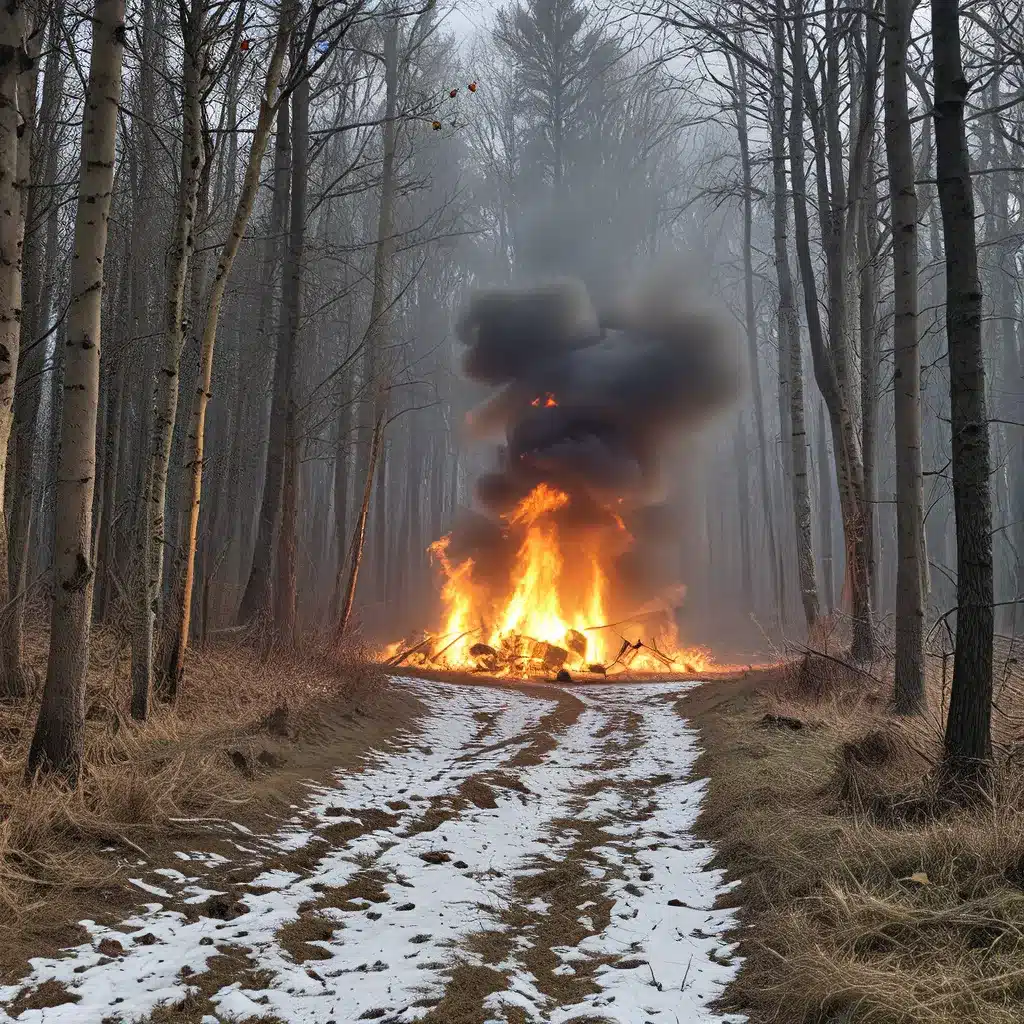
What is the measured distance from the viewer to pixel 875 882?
159 inches

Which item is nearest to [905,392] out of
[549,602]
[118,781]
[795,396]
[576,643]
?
[795,396]

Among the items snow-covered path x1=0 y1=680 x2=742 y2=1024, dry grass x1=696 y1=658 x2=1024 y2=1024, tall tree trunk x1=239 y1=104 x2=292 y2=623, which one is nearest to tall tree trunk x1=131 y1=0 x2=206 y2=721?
snow-covered path x1=0 y1=680 x2=742 y2=1024

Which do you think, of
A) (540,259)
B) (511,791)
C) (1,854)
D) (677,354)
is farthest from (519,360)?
(1,854)

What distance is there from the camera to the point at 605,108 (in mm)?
27516

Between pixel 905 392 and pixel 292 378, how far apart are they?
31.8 feet

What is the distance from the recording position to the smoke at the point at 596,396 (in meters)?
19.7

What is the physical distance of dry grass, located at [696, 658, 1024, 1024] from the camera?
3008 millimetres

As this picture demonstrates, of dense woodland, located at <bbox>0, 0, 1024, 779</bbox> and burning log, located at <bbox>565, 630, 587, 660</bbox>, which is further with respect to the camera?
burning log, located at <bbox>565, 630, 587, 660</bbox>

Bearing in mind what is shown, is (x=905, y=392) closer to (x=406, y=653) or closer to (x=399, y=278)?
(x=406, y=653)

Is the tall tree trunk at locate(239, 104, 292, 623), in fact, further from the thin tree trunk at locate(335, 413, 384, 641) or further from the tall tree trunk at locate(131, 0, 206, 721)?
the tall tree trunk at locate(131, 0, 206, 721)

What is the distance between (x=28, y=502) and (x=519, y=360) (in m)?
12.8

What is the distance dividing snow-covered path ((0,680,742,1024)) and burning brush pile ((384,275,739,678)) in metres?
11.7

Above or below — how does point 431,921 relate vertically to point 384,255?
below

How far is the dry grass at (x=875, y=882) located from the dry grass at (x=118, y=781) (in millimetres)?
3116
